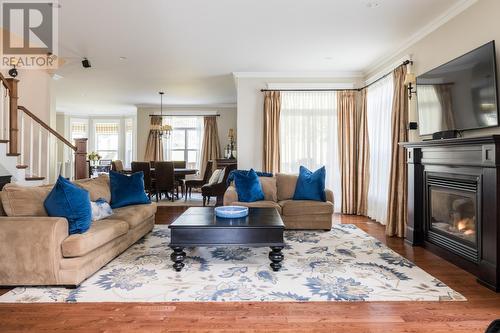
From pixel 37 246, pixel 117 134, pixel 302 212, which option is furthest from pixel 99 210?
pixel 117 134

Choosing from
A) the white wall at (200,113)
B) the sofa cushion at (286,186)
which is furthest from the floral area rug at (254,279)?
the white wall at (200,113)

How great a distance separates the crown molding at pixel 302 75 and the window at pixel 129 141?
7049 mm

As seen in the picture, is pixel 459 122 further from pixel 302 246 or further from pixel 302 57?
pixel 302 57

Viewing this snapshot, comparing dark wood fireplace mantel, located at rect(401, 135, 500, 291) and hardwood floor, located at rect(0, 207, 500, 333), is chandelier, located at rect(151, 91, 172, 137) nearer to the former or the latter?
dark wood fireplace mantel, located at rect(401, 135, 500, 291)

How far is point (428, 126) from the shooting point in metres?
4.00

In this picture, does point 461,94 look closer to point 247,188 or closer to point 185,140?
point 247,188

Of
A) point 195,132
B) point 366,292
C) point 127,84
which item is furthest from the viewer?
point 195,132

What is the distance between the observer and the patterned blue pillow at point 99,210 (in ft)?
11.3

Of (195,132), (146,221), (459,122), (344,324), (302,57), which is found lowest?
(344,324)

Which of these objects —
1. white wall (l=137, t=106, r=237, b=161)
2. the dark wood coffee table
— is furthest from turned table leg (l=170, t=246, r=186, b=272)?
white wall (l=137, t=106, r=237, b=161)

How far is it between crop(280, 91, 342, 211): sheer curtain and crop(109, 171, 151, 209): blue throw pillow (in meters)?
2.89

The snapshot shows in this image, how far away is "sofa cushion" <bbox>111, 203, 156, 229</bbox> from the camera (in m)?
3.68

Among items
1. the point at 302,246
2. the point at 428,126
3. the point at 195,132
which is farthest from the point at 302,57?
the point at 195,132

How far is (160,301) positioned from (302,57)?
434 cm
